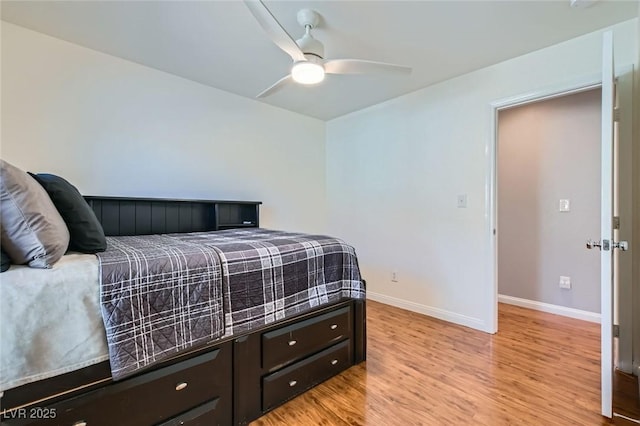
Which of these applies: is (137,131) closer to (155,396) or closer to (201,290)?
(201,290)

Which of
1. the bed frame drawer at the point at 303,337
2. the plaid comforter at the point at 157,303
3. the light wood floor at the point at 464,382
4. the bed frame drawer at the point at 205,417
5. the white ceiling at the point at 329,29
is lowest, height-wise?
the light wood floor at the point at 464,382


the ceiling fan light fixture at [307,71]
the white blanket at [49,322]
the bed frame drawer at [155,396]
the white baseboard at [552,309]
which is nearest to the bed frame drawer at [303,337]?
the bed frame drawer at [155,396]

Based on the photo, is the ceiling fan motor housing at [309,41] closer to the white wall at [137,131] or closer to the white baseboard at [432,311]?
the white wall at [137,131]

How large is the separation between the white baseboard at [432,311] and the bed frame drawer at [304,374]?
4.46 feet

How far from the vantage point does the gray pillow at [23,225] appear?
100 centimetres

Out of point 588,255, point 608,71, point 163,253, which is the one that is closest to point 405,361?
point 163,253

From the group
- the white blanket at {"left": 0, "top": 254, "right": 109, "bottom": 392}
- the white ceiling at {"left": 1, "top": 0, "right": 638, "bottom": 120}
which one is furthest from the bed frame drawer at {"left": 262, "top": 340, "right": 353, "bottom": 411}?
the white ceiling at {"left": 1, "top": 0, "right": 638, "bottom": 120}

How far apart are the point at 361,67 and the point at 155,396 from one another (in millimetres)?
2073

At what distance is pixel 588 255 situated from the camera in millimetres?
2895

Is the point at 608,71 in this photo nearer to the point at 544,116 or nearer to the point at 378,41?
the point at 378,41

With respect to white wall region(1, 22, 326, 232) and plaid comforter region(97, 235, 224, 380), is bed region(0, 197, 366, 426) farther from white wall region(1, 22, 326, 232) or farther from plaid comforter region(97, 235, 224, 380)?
white wall region(1, 22, 326, 232)

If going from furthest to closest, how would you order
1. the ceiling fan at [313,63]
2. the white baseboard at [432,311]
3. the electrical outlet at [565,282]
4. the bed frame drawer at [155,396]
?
1. the electrical outlet at [565,282]
2. the white baseboard at [432,311]
3. the ceiling fan at [313,63]
4. the bed frame drawer at [155,396]

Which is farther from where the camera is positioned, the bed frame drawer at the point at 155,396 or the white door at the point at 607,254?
the white door at the point at 607,254

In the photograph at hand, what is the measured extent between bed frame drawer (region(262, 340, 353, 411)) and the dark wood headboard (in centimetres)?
170
